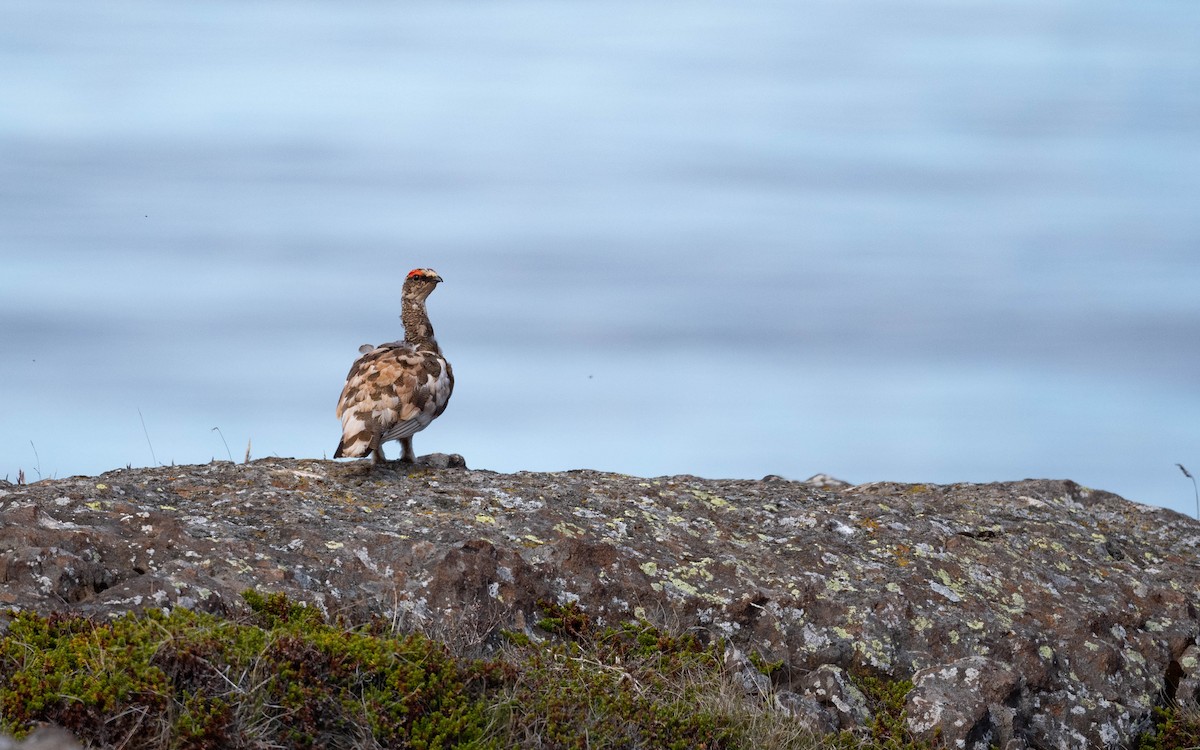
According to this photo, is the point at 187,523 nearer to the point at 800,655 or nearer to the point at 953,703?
the point at 800,655

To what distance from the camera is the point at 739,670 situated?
7754 mm

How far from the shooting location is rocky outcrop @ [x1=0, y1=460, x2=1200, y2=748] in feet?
24.6

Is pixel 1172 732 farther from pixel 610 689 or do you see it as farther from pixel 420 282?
pixel 420 282

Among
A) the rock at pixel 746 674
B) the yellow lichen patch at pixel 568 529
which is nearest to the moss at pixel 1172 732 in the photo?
the rock at pixel 746 674

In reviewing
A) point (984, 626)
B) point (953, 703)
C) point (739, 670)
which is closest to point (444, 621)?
point (739, 670)

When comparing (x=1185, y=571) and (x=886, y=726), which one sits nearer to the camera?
(x=886, y=726)

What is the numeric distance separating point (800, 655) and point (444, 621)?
2389 mm

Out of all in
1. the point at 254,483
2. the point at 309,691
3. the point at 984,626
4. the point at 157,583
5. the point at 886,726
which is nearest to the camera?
the point at 309,691

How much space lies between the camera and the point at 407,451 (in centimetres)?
1069

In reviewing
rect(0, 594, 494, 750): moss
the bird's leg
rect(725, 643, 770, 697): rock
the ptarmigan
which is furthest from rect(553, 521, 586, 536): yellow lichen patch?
the bird's leg

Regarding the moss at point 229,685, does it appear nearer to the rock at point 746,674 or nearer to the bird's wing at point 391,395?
the rock at point 746,674

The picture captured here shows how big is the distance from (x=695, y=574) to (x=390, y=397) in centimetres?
329

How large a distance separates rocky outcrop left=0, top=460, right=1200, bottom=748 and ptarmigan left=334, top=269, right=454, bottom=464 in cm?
33

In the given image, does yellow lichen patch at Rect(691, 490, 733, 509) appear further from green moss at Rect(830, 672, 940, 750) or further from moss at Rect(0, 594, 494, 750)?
moss at Rect(0, 594, 494, 750)
